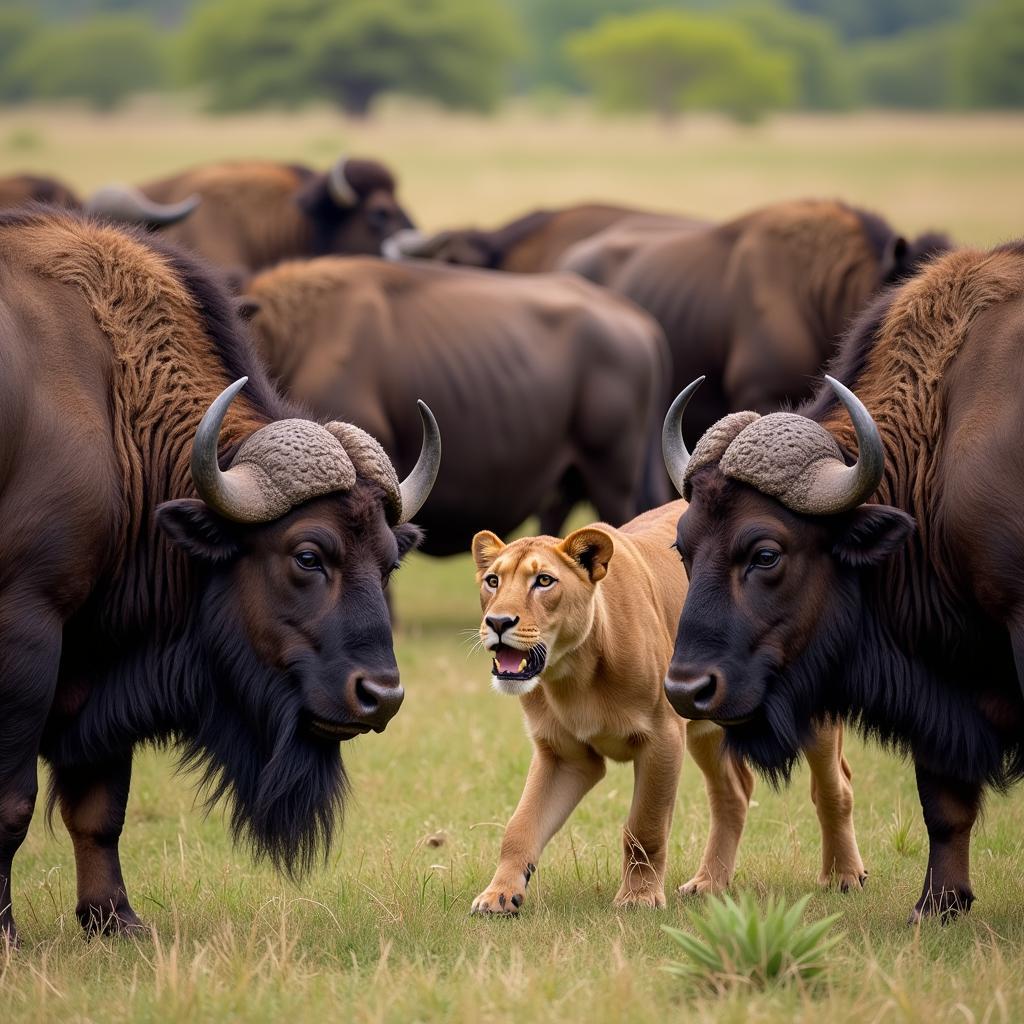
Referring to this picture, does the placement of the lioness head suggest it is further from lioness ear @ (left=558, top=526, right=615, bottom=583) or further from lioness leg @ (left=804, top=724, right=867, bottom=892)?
lioness leg @ (left=804, top=724, right=867, bottom=892)

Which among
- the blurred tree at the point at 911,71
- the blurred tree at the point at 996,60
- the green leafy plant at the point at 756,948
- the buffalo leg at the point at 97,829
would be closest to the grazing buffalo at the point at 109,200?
the buffalo leg at the point at 97,829

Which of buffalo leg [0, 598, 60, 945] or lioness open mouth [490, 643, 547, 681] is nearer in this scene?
buffalo leg [0, 598, 60, 945]

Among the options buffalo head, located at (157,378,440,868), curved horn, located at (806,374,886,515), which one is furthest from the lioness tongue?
curved horn, located at (806,374,886,515)

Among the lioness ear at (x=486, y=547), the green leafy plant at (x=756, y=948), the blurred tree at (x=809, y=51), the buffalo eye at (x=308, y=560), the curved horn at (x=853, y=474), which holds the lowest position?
the blurred tree at (x=809, y=51)

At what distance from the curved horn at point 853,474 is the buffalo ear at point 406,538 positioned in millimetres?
1477

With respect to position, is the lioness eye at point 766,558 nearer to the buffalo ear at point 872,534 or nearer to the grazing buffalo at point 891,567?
the grazing buffalo at point 891,567

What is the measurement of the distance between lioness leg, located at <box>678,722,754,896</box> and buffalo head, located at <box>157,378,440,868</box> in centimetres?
151

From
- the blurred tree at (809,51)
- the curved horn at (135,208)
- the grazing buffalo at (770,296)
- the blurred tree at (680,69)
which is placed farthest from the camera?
the blurred tree at (809,51)

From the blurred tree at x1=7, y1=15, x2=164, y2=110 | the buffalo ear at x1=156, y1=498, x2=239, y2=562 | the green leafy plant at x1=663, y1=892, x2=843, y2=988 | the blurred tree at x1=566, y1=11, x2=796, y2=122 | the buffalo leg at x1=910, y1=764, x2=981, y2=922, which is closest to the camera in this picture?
the green leafy plant at x1=663, y1=892, x2=843, y2=988

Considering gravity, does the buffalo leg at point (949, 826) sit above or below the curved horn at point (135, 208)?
above

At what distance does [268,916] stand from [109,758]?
2.81 ft

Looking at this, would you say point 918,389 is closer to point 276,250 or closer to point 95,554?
point 95,554

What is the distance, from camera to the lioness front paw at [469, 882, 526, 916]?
6188 mm

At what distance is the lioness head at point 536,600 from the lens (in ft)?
20.4
